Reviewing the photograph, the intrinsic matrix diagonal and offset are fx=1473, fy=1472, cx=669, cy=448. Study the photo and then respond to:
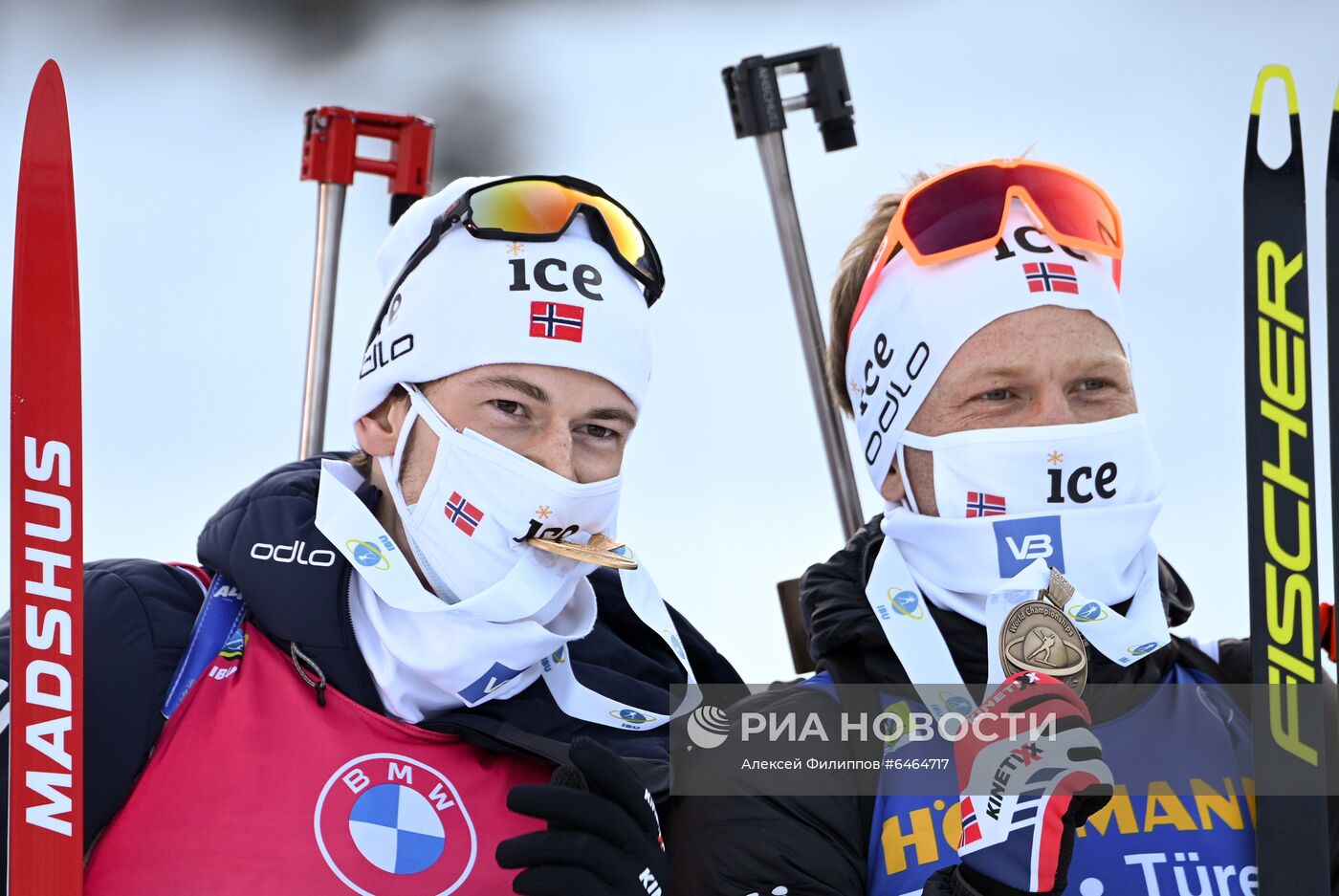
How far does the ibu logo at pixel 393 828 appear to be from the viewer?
199cm

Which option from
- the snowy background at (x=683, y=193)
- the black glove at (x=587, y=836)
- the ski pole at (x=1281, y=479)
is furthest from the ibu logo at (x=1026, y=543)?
the snowy background at (x=683, y=193)

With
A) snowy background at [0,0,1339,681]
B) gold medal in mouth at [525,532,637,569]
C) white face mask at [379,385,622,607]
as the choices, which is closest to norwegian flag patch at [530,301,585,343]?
white face mask at [379,385,622,607]

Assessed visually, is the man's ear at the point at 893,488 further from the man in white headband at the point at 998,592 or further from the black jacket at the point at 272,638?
the black jacket at the point at 272,638

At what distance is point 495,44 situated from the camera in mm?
4906

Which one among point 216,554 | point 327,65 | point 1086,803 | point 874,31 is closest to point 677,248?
point 874,31

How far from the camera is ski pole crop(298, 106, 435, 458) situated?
3.01 meters

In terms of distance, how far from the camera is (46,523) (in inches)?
75.3

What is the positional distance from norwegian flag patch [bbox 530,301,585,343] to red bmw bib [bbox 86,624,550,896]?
0.60 m

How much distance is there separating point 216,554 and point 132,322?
2.27 metres

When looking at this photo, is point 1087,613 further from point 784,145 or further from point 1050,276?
point 784,145

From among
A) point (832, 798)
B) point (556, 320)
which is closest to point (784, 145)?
point (556, 320)

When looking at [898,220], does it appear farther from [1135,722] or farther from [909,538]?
[1135,722]

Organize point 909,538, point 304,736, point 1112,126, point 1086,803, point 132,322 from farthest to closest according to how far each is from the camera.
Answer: point 1112,126
point 132,322
point 909,538
point 304,736
point 1086,803

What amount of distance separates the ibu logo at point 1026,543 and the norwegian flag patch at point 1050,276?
0.36 m
